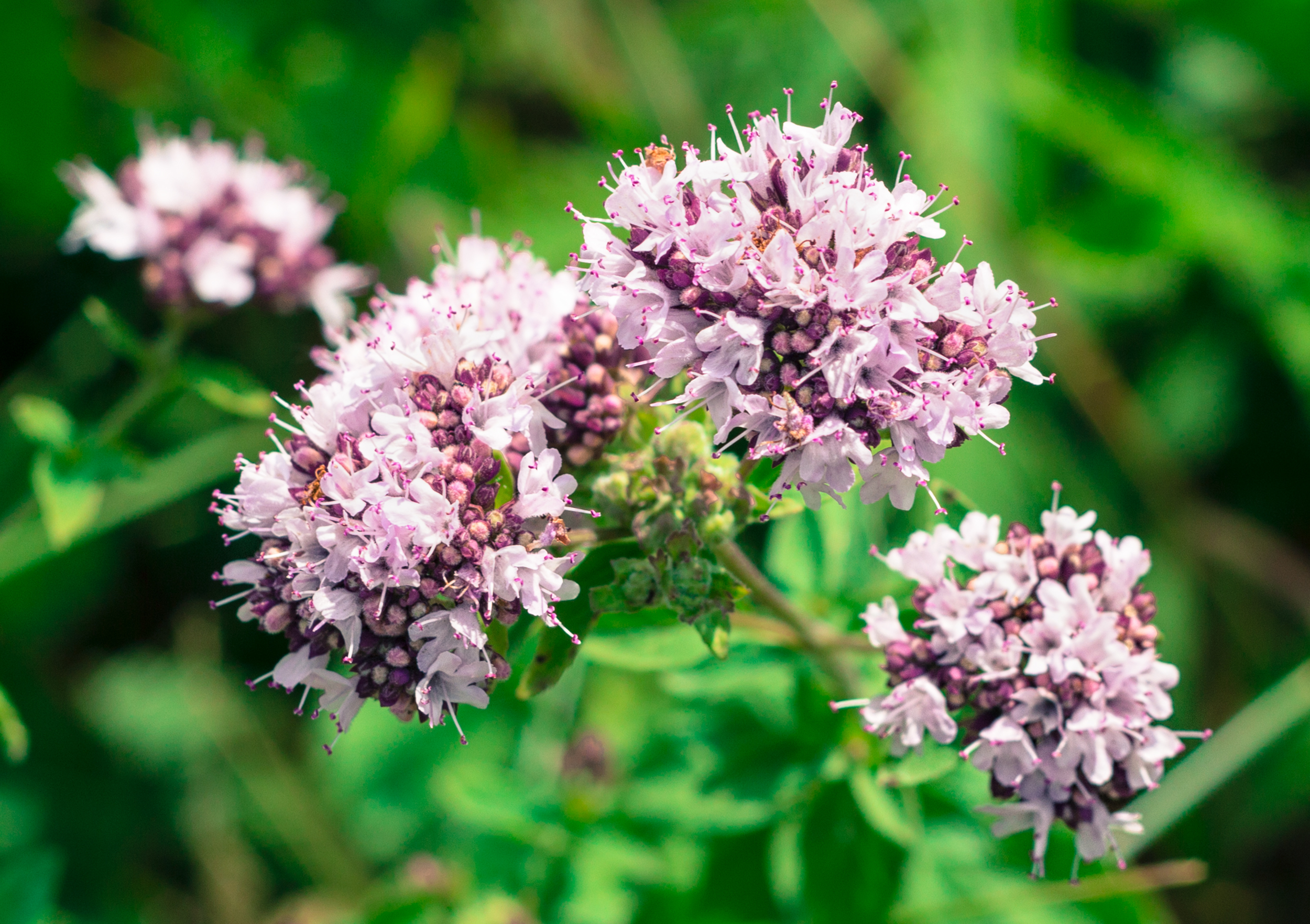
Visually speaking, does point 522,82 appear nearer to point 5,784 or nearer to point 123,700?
point 123,700

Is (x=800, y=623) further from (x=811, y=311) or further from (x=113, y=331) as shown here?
(x=113, y=331)

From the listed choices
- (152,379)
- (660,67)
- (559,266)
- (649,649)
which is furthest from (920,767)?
(660,67)

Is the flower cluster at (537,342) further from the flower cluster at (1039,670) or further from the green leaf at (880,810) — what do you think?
the green leaf at (880,810)

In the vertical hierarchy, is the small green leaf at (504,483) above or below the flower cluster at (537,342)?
below

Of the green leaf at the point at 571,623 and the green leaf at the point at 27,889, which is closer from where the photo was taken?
the green leaf at the point at 571,623

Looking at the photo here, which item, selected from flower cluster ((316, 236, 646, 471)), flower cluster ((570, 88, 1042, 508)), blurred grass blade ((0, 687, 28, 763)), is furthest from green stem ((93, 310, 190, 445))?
flower cluster ((570, 88, 1042, 508))

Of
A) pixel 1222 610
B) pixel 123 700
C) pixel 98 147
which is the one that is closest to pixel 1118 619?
pixel 1222 610

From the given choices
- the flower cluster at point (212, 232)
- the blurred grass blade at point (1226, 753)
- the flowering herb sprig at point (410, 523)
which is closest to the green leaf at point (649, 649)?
the flowering herb sprig at point (410, 523)
